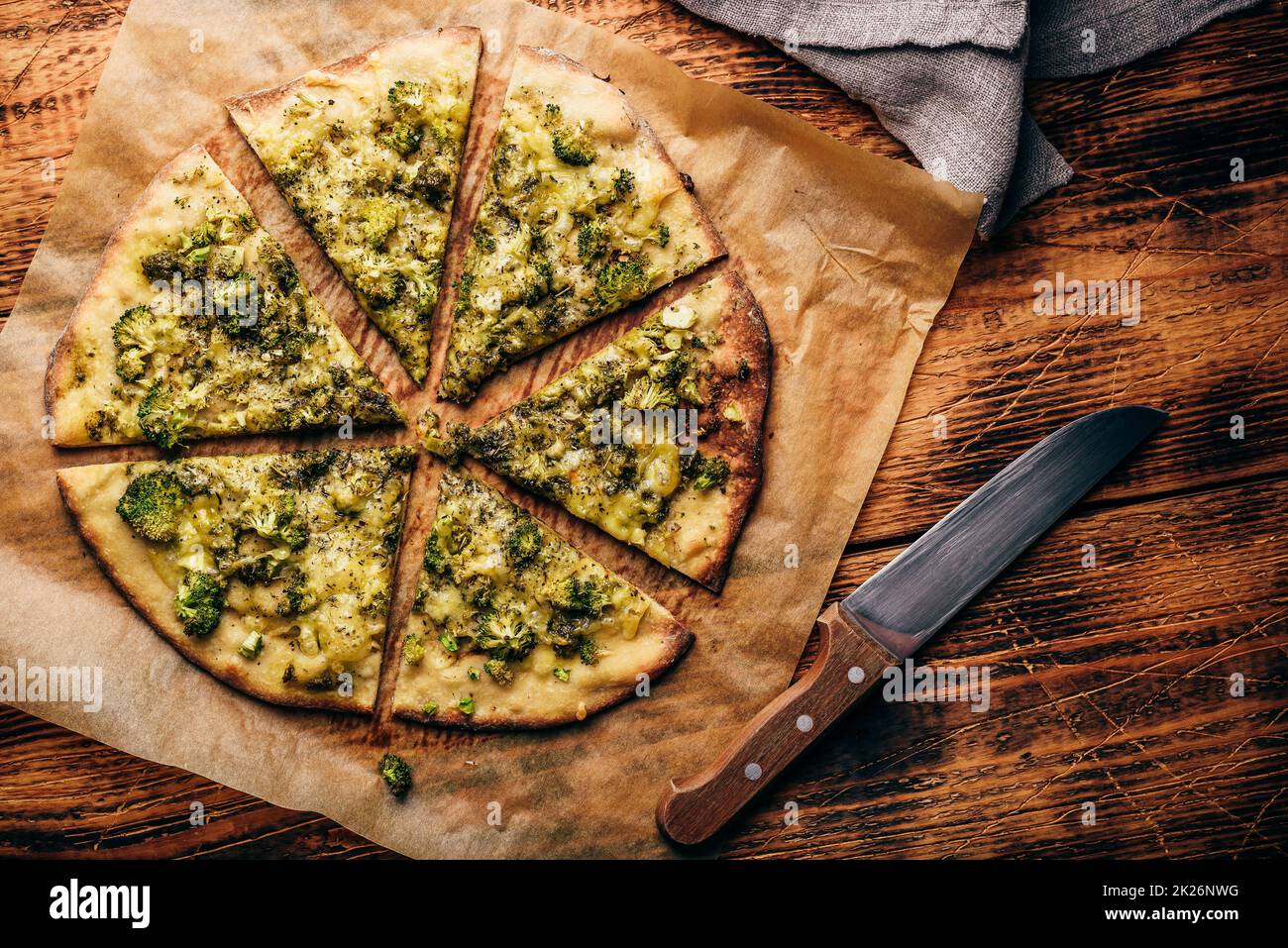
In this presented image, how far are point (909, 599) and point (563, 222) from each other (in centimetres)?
309

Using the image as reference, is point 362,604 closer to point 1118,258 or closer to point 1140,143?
point 1118,258

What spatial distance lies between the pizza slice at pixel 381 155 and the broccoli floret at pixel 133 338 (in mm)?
1111

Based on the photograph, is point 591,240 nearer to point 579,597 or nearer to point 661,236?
point 661,236

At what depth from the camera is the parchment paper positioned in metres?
5.48

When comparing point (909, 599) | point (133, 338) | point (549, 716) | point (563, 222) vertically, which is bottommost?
point (549, 716)

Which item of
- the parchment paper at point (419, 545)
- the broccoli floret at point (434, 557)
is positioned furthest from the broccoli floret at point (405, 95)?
the broccoli floret at point (434, 557)

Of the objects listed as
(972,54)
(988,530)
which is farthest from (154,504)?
(972,54)

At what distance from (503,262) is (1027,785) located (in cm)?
455

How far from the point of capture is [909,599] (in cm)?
549

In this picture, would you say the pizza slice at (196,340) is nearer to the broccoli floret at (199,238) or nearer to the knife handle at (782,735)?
the broccoli floret at (199,238)

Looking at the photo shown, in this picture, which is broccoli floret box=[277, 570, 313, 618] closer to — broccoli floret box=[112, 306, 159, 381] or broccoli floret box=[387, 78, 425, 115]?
broccoli floret box=[112, 306, 159, 381]

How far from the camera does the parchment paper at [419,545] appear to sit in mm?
5477

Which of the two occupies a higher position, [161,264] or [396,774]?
[161,264]

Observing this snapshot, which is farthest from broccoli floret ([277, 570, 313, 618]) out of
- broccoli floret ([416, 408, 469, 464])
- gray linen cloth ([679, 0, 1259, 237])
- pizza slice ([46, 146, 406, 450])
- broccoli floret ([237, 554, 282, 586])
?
gray linen cloth ([679, 0, 1259, 237])
